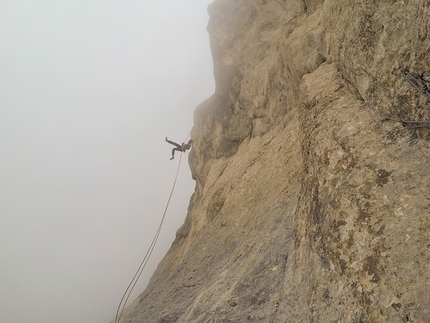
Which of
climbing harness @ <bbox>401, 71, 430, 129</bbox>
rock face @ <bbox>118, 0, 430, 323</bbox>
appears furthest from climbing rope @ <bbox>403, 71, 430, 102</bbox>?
rock face @ <bbox>118, 0, 430, 323</bbox>

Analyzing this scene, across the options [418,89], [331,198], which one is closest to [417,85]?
[418,89]

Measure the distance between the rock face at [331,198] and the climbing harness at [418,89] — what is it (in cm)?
10

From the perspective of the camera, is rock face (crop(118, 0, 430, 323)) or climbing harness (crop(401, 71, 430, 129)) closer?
rock face (crop(118, 0, 430, 323))

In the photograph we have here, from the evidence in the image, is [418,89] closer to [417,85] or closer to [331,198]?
[417,85]

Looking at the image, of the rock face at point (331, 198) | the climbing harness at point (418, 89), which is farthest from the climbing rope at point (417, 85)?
the rock face at point (331, 198)

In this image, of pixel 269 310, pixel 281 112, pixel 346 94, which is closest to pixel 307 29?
pixel 281 112

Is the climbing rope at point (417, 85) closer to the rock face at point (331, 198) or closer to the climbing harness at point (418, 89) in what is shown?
the climbing harness at point (418, 89)

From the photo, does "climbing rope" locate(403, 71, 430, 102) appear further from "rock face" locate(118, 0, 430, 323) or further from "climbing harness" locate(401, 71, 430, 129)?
"rock face" locate(118, 0, 430, 323)

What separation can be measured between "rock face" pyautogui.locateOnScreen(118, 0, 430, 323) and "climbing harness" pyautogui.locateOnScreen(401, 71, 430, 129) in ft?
0.34

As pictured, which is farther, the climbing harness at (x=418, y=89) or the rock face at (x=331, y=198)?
the climbing harness at (x=418, y=89)

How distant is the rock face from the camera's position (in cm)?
358

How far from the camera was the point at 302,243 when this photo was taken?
17.0 ft

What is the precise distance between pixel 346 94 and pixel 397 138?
2.08 metres

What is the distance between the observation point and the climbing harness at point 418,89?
3.93 metres
